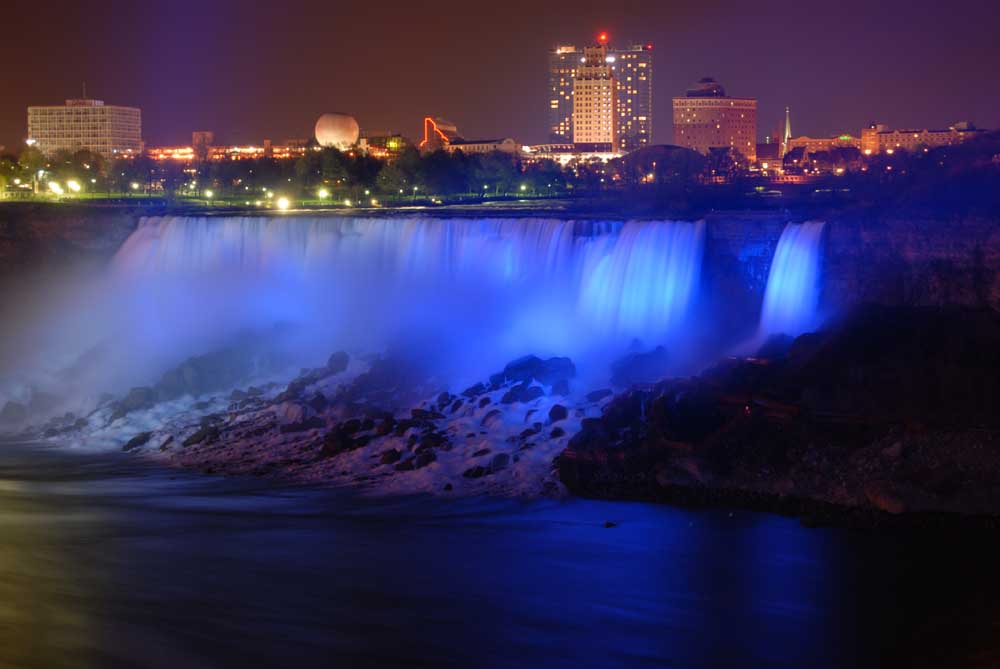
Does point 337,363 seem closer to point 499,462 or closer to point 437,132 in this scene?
point 499,462

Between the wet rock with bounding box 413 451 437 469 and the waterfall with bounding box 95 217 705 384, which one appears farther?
the waterfall with bounding box 95 217 705 384

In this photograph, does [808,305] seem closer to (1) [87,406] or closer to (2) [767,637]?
(2) [767,637]

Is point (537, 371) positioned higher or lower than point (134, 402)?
higher

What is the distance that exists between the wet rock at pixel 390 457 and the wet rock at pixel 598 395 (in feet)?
15.5

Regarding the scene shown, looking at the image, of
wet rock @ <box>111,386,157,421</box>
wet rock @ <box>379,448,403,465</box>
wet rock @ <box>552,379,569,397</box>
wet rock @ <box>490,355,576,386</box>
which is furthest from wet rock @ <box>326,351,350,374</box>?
wet rock @ <box>379,448,403,465</box>

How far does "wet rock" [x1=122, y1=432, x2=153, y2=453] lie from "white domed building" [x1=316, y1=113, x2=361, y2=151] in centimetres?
9793

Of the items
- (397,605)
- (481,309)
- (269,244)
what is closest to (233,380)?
(481,309)

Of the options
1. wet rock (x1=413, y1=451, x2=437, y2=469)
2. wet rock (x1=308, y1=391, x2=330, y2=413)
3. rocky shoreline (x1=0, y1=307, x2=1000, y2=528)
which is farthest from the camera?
wet rock (x1=308, y1=391, x2=330, y2=413)

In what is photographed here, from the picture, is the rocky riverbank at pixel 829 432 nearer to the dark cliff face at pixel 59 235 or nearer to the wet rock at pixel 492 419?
the wet rock at pixel 492 419

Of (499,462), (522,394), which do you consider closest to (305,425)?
(522,394)

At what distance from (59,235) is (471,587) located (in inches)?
1375

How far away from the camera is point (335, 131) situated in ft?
410

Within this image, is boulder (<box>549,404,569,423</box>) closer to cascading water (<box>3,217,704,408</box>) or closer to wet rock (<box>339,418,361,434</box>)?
wet rock (<box>339,418,361,434</box>)

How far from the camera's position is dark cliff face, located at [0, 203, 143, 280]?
4691cm
